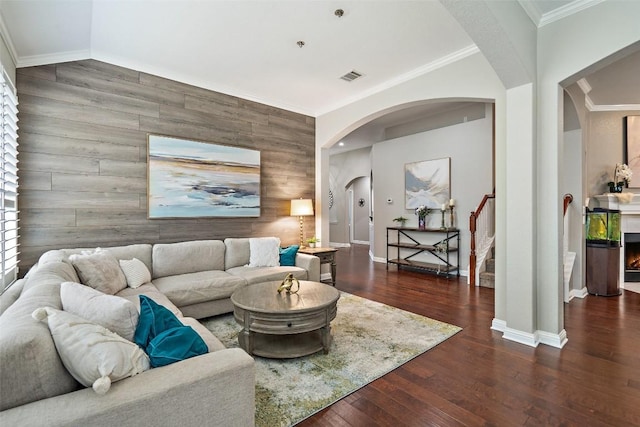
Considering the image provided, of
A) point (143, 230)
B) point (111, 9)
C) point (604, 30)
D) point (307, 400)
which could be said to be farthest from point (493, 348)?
point (111, 9)

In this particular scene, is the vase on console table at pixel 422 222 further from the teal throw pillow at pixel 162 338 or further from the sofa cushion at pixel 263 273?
the teal throw pillow at pixel 162 338

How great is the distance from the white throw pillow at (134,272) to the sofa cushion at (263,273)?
38.1 inches

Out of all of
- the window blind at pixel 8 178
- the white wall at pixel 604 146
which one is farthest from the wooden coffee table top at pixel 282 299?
the white wall at pixel 604 146

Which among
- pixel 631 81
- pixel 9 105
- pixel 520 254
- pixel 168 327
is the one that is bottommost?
pixel 168 327

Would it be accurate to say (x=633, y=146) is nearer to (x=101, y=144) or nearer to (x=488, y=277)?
(x=488, y=277)

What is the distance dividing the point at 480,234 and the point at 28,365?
5.79m

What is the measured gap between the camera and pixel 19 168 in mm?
3172

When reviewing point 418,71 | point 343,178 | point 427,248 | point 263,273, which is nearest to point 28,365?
point 263,273

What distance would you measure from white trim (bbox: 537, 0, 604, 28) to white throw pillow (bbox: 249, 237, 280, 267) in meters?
3.85

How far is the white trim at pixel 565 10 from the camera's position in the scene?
8.62 feet

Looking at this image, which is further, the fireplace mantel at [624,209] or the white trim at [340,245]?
the white trim at [340,245]

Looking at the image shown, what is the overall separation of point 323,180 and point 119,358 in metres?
4.63

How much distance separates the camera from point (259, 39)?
3270 millimetres

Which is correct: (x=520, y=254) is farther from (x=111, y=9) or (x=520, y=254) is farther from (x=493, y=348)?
(x=111, y=9)
